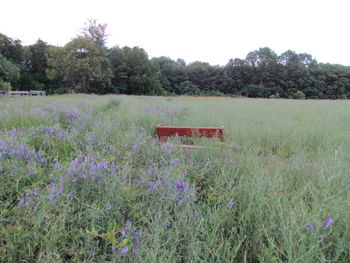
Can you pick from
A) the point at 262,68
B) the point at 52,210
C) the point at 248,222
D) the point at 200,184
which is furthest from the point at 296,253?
the point at 262,68

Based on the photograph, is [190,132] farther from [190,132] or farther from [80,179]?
[80,179]

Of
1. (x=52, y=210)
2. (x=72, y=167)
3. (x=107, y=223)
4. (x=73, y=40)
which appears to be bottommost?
(x=107, y=223)

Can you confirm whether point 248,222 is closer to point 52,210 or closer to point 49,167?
point 52,210

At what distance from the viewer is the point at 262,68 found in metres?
61.9

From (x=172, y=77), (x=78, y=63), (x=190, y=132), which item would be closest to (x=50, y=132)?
(x=190, y=132)

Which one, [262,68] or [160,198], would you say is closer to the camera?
[160,198]

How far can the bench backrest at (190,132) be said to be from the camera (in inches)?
Result: 153

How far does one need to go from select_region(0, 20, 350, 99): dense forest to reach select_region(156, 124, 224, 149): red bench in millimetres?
37920

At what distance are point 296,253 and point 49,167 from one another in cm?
236

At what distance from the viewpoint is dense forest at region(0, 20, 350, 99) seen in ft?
128

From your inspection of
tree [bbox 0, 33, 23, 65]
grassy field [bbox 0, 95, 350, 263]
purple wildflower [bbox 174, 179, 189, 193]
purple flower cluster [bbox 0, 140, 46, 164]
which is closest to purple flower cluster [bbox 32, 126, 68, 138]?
grassy field [bbox 0, 95, 350, 263]

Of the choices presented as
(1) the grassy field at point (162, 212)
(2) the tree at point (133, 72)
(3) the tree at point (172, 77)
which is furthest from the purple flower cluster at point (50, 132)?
(3) the tree at point (172, 77)

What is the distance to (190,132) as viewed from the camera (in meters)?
4.11

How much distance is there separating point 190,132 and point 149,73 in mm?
49271
